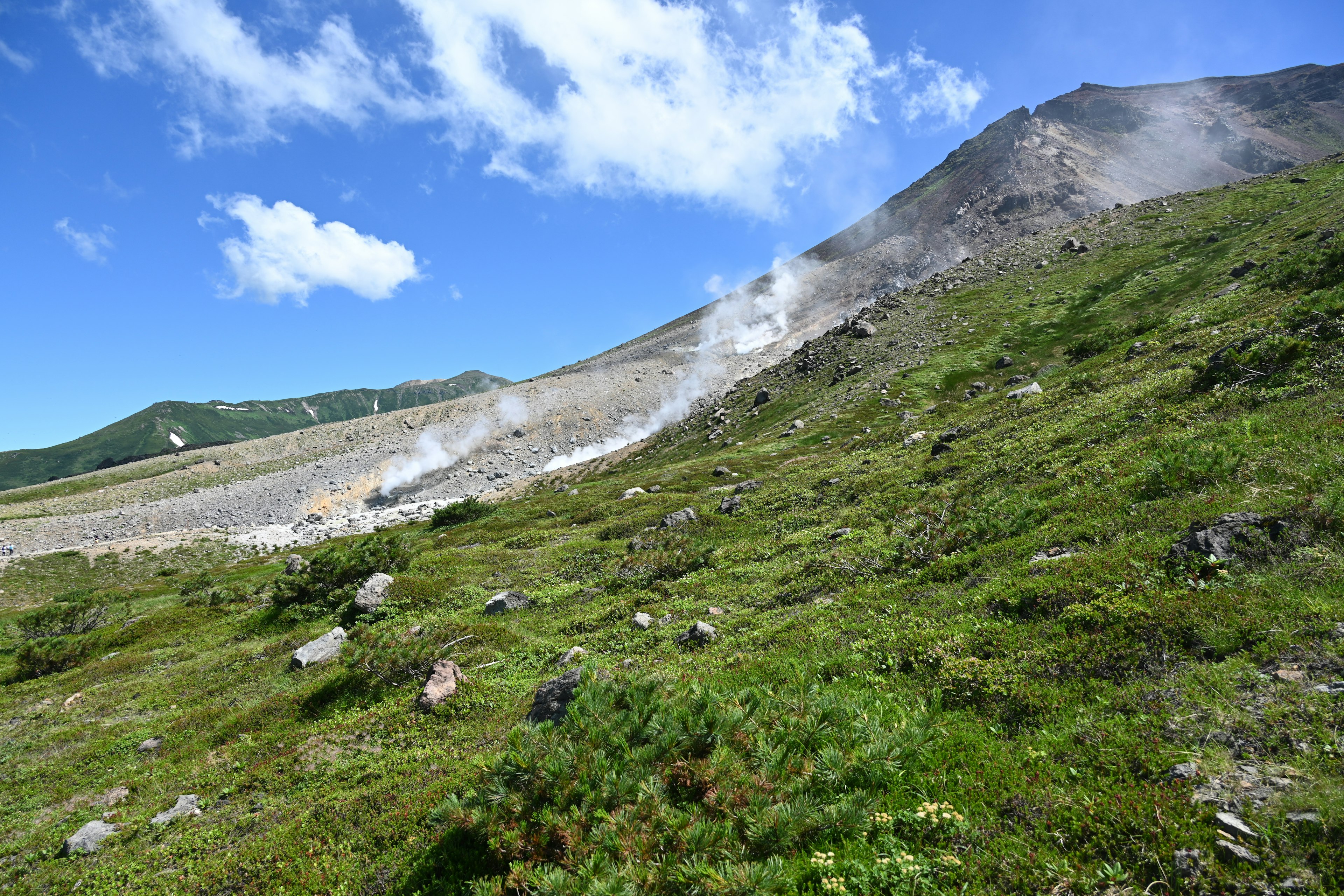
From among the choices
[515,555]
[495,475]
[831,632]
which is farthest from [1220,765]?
[495,475]

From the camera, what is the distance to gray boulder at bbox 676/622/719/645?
15.1 metres

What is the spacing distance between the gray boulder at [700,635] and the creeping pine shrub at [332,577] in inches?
749

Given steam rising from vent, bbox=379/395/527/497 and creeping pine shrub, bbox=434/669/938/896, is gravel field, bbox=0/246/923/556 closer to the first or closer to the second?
steam rising from vent, bbox=379/395/527/497

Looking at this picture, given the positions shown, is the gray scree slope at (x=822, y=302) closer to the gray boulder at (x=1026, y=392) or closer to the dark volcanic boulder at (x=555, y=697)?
the gray boulder at (x=1026, y=392)

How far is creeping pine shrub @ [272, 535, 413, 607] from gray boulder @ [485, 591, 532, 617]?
8.51 meters

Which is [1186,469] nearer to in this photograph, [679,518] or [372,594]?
[679,518]

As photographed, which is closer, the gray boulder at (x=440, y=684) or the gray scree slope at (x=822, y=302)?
the gray boulder at (x=440, y=684)

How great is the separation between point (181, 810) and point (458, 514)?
44.7 metres

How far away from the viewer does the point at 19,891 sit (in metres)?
9.34

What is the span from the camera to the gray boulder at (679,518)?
29.8 meters

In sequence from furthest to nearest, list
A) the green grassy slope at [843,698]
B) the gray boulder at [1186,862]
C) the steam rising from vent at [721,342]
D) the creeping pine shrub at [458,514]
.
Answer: the steam rising from vent at [721,342], the creeping pine shrub at [458,514], the green grassy slope at [843,698], the gray boulder at [1186,862]

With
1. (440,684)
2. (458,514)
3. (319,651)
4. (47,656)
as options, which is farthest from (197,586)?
(440,684)

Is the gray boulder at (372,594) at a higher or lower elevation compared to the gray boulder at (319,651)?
higher

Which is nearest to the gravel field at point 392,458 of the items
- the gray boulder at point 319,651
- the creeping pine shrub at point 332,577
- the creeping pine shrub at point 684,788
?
the creeping pine shrub at point 332,577
